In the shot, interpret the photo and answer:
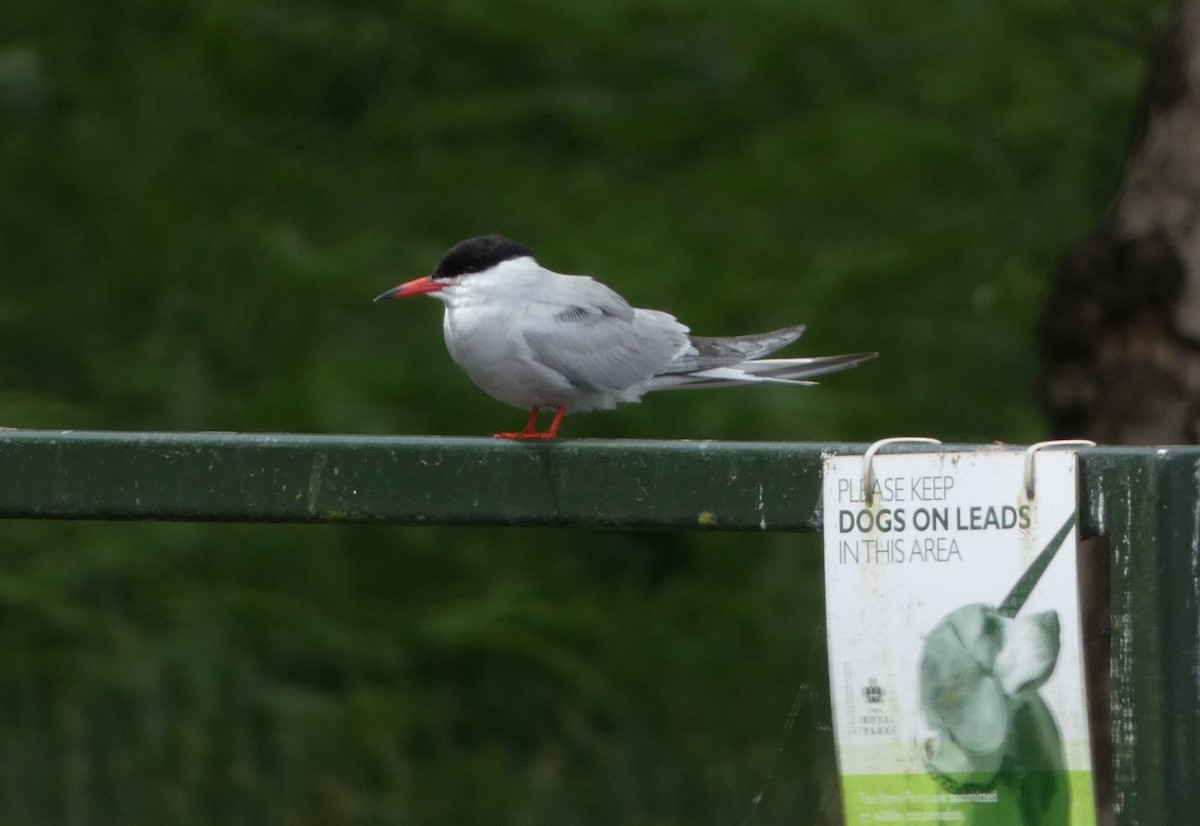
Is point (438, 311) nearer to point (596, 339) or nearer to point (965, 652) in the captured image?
point (596, 339)

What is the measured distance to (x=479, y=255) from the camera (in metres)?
3.45

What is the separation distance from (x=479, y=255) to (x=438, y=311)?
236 cm

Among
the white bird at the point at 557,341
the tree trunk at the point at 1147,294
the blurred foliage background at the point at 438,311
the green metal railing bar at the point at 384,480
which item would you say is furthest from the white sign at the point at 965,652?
the blurred foliage background at the point at 438,311

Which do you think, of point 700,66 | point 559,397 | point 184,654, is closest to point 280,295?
point 184,654

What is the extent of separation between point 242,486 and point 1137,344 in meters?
2.59

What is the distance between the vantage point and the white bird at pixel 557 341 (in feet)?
10.8

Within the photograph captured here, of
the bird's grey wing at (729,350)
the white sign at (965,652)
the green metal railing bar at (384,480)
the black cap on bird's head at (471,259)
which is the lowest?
the white sign at (965,652)

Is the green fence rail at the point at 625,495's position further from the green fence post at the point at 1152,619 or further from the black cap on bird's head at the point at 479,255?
the black cap on bird's head at the point at 479,255

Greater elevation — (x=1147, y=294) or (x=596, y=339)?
(x=1147, y=294)

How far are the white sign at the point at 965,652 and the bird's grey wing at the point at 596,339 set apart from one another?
1.56 meters

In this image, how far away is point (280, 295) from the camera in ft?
18.9

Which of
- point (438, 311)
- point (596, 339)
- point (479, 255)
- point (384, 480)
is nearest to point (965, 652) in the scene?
point (384, 480)

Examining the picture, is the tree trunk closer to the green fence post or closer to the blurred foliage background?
the blurred foliage background

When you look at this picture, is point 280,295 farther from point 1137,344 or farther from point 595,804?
point 1137,344
